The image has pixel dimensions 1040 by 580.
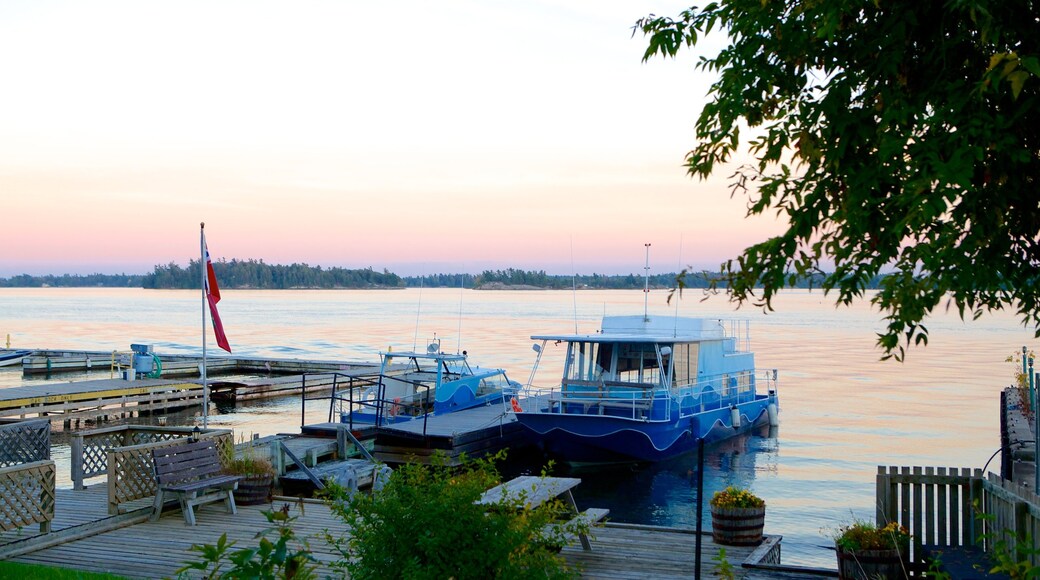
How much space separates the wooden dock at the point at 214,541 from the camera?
33.0ft

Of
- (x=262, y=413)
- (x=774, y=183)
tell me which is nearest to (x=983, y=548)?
(x=774, y=183)

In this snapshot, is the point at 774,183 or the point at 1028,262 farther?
the point at 774,183

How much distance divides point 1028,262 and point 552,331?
3553 inches

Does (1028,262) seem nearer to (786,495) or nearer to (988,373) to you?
(786,495)

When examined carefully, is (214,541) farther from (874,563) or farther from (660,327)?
(660,327)

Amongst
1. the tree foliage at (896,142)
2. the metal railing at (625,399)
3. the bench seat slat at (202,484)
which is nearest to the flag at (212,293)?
the bench seat slat at (202,484)

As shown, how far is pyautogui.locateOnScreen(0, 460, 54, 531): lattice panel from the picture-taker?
1076 cm

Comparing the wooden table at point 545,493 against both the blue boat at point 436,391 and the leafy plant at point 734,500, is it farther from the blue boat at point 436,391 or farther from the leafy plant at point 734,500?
the blue boat at point 436,391

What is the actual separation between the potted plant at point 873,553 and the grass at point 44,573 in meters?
6.73

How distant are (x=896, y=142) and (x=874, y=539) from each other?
4.90m

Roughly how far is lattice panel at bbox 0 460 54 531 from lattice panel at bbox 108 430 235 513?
1103 millimetres

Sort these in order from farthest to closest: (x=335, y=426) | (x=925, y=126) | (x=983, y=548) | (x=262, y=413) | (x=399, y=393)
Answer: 1. (x=262, y=413)
2. (x=399, y=393)
3. (x=335, y=426)
4. (x=983, y=548)
5. (x=925, y=126)

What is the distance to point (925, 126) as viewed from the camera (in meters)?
5.38

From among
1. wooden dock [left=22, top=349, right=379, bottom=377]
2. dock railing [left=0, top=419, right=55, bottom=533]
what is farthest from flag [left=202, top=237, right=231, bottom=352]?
wooden dock [left=22, top=349, right=379, bottom=377]
